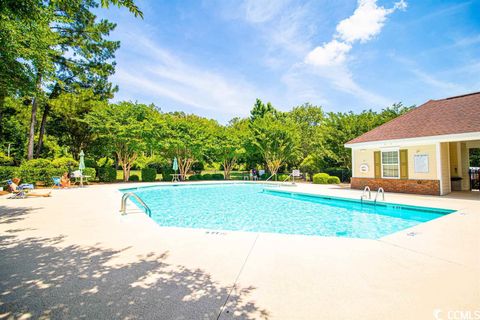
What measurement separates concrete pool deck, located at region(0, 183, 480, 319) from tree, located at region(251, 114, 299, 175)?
1898 centimetres

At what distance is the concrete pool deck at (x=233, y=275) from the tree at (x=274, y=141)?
62.3ft

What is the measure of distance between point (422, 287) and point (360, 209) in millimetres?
8012

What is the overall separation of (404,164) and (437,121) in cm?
304

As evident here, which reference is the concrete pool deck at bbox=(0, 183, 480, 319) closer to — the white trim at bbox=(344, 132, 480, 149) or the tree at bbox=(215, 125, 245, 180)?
the white trim at bbox=(344, 132, 480, 149)

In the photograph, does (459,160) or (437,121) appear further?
(459,160)

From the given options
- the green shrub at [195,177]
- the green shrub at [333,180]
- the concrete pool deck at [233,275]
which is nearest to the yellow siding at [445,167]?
the green shrub at [333,180]

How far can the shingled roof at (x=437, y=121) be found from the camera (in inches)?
469

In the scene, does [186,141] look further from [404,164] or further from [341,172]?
[404,164]

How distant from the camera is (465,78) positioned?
16953mm

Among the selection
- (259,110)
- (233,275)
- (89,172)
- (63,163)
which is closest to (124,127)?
(89,172)

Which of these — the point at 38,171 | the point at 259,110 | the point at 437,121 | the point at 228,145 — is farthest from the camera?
the point at 259,110

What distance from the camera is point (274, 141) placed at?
80.0ft

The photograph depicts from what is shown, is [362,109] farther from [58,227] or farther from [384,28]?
[58,227]

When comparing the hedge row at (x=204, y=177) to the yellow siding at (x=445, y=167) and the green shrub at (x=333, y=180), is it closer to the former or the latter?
the green shrub at (x=333, y=180)
